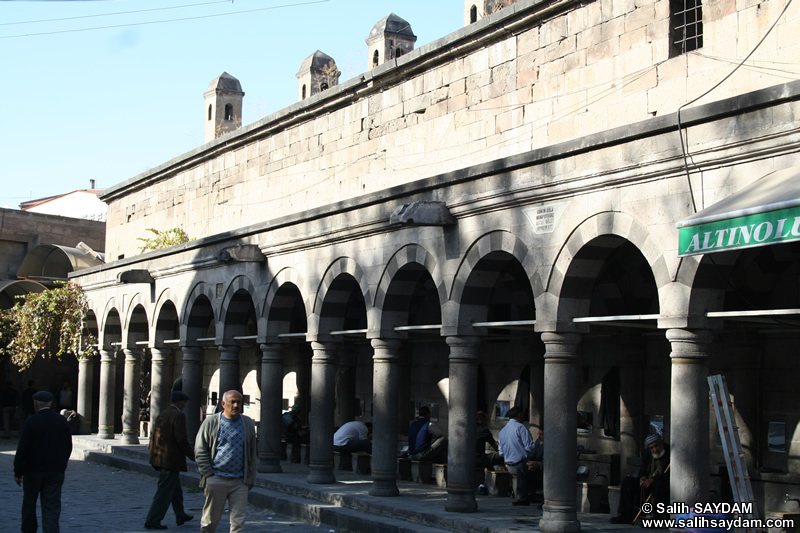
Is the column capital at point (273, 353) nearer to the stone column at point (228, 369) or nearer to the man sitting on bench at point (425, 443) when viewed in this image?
the stone column at point (228, 369)

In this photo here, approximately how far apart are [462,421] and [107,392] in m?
13.7

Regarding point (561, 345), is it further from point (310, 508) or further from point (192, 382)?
point (192, 382)

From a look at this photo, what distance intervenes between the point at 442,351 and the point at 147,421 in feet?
34.5

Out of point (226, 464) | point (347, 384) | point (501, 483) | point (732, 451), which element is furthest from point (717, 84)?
point (347, 384)

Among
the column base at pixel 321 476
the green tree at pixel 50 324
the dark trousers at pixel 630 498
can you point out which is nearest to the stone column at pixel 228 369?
the column base at pixel 321 476

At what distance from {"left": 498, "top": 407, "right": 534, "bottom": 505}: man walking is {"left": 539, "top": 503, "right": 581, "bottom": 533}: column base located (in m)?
2.09

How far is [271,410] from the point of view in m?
16.8

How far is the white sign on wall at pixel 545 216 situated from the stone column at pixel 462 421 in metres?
1.93

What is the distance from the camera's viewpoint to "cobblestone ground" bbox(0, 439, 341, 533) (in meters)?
12.3

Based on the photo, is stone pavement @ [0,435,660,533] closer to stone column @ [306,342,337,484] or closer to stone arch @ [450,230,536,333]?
stone column @ [306,342,337,484]

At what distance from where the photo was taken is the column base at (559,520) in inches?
413

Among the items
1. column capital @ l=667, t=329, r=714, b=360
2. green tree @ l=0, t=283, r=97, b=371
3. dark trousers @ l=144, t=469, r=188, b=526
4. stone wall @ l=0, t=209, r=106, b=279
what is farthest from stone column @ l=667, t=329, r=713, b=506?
stone wall @ l=0, t=209, r=106, b=279

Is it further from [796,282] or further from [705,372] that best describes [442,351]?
[705,372]

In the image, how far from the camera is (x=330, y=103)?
19016 millimetres
